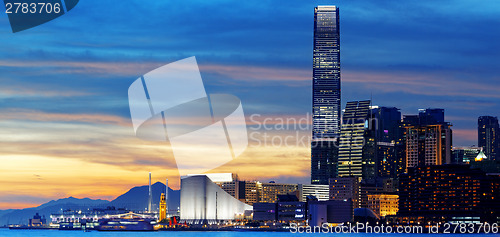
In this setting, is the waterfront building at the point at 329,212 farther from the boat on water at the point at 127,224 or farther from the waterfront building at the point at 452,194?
the boat on water at the point at 127,224

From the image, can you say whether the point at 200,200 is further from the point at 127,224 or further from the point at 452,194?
the point at 452,194

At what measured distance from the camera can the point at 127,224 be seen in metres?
175

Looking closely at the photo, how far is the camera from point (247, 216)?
196375mm

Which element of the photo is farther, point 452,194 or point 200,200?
point 200,200

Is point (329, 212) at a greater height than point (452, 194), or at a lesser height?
lesser

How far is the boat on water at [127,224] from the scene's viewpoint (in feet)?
571

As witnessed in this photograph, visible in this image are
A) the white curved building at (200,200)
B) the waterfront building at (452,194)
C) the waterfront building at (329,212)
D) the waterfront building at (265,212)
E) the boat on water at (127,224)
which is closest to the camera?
the waterfront building at (329,212)

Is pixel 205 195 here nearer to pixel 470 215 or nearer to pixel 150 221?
pixel 150 221

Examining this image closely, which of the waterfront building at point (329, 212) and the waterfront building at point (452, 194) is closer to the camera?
the waterfront building at point (329, 212)

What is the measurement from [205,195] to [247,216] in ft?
51.5

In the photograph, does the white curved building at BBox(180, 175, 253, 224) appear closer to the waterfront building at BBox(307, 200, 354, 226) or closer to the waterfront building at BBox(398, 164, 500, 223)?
the waterfront building at BBox(307, 200, 354, 226)

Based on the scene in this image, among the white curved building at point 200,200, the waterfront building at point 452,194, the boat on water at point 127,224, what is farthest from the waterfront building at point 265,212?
the waterfront building at point 452,194

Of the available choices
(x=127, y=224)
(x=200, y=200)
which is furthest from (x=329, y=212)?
(x=127, y=224)

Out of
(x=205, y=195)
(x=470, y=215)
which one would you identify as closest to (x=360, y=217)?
(x=470, y=215)
